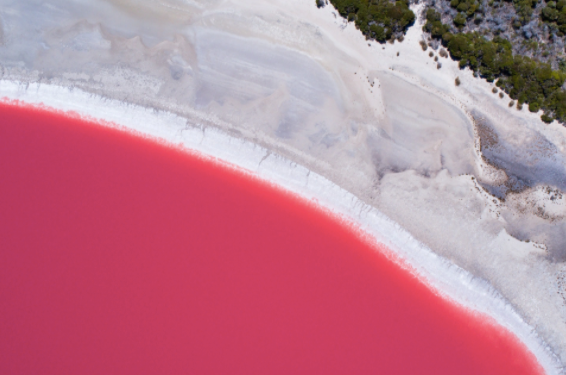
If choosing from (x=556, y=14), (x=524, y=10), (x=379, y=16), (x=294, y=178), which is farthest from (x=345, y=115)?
(x=556, y=14)

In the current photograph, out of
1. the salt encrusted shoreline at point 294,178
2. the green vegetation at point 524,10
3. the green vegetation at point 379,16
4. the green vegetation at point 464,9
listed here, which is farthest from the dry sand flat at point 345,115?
the green vegetation at point 524,10

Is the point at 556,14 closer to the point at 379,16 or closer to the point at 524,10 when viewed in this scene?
the point at 524,10

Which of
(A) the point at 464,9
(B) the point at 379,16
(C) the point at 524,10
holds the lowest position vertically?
(B) the point at 379,16

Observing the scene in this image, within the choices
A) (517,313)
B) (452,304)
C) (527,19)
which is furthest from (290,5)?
(517,313)

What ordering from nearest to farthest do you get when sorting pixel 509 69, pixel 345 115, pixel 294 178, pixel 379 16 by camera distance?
pixel 509 69, pixel 379 16, pixel 345 115, pixel 294 178

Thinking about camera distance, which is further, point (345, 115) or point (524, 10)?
point (345, 115)

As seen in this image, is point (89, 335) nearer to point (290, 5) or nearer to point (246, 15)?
point (246, 15)

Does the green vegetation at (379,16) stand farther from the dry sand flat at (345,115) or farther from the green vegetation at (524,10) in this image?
the green vegetation at (524,10)
